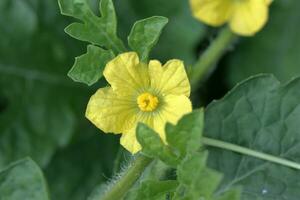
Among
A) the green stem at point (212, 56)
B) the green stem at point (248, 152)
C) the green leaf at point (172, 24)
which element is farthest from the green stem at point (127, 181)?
the green leaf at point (172, 24)

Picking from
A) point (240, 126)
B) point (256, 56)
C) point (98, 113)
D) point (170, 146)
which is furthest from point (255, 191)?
point (256, 56)

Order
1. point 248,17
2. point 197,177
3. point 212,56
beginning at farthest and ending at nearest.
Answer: point 212,56
point 248,17
point 197,177

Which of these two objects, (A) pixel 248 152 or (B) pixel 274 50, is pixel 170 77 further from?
(B) pixel 274 50

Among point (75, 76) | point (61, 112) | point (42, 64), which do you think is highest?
point (75, 76)

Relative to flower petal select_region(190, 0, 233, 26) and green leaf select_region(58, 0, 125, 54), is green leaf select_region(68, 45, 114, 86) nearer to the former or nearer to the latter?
green leaf select_region(58, 0, 125, 54)

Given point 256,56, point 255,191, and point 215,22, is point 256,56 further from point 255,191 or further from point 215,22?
point 255,191

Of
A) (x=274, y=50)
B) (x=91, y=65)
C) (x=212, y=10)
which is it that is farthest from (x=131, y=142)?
(x=274, y=50)
